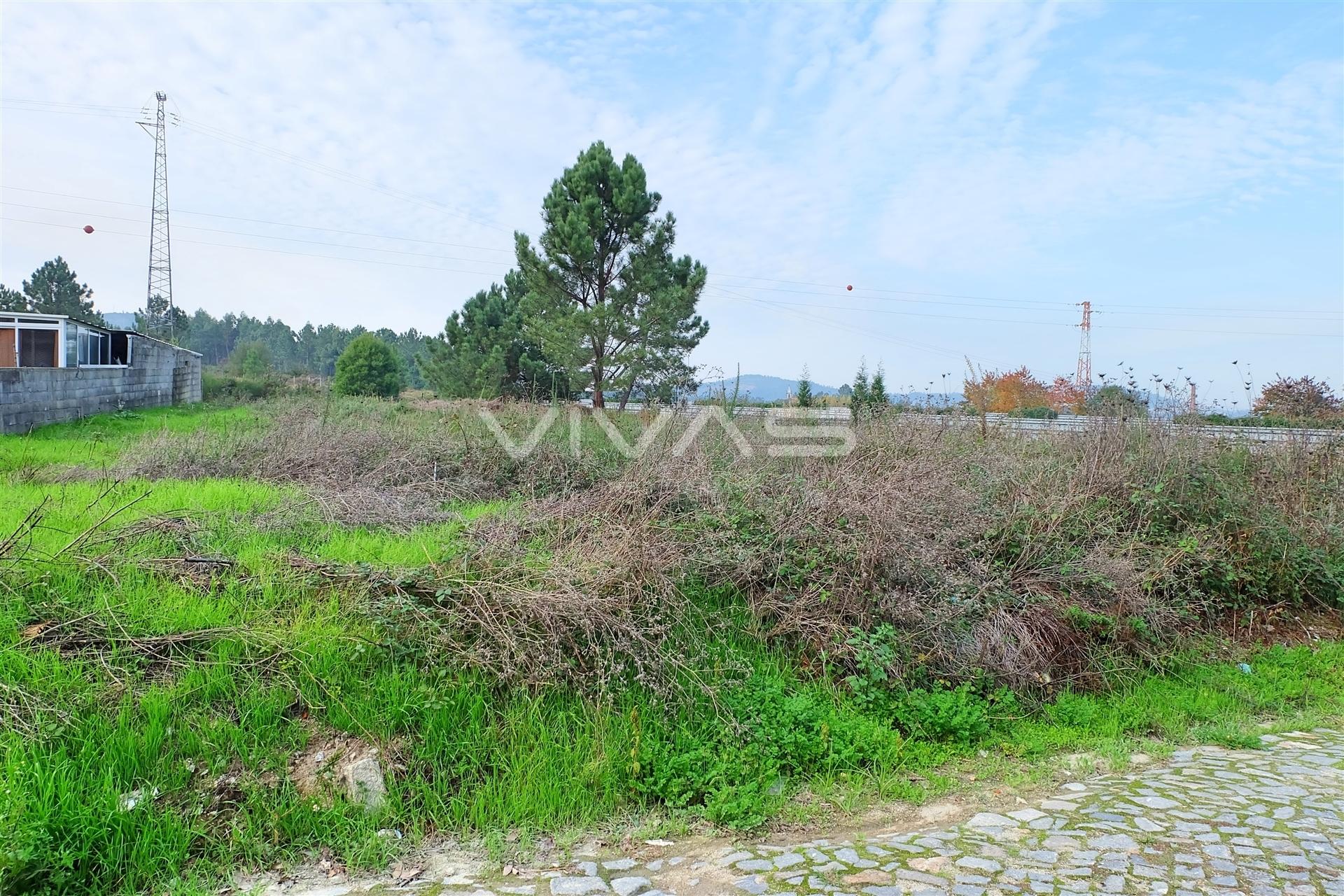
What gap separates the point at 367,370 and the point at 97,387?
41.2 ft

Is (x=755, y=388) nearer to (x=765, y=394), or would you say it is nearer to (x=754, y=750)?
(x=765, y=394)

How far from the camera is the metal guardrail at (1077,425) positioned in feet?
25.9

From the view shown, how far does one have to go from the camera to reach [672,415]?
8.84 m

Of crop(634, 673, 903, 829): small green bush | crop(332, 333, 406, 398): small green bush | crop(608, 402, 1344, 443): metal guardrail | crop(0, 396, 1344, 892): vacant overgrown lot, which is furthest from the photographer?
crop(332, 333, 406, 398): small green bush

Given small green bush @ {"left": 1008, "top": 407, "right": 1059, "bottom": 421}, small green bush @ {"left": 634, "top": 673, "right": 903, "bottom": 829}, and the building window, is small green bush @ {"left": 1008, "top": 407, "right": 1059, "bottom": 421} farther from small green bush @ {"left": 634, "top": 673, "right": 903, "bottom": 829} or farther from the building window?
the building window

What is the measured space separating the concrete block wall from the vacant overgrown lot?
22.8ft

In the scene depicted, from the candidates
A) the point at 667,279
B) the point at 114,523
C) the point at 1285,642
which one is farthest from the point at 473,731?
the point at 667,279

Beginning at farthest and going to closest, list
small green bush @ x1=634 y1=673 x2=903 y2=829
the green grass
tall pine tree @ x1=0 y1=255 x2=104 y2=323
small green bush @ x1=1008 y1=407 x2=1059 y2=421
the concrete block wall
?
tall pine tree @ x1=0 y1=255 x2=104 y2=323, the concrete block wall, small green bush @ x1=1008 y1=407 x2=1059 y2=421, the green grass, small green bush @ x1=634 y1=673 x2=903 y2=829

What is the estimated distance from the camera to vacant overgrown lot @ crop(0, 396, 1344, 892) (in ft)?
10.4

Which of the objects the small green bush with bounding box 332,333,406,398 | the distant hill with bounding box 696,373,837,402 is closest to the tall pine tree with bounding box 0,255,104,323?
the small green bush with bounding box 332,333,406,398

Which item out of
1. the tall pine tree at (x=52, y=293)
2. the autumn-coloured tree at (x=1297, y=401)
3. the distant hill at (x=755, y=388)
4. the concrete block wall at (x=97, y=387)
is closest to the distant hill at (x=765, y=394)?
the distant hill at (x=755, y=388)

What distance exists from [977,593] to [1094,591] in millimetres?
1274

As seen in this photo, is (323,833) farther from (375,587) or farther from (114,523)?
(114,523)

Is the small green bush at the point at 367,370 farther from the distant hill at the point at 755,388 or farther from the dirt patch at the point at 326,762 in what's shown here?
the dirt patch at the point at 326,762
